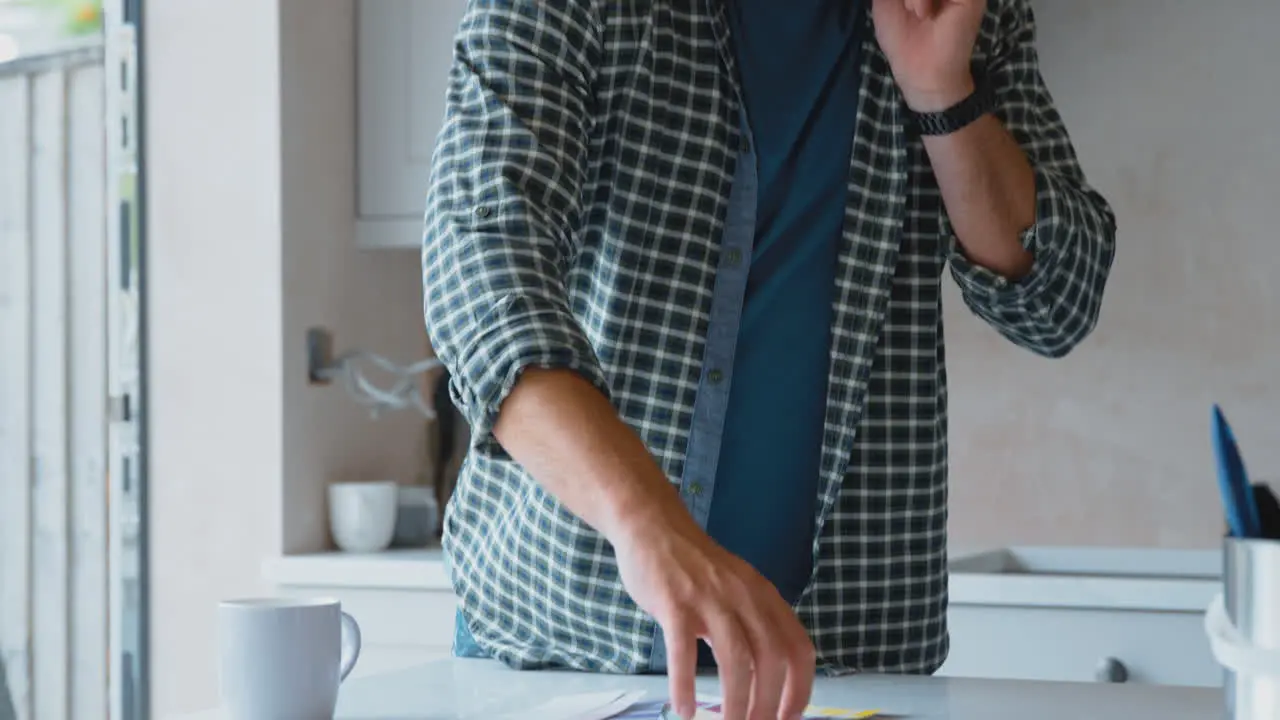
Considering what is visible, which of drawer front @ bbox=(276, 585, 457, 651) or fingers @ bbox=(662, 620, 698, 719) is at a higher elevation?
fingers @ bbox=(662, 620, 698, 719)

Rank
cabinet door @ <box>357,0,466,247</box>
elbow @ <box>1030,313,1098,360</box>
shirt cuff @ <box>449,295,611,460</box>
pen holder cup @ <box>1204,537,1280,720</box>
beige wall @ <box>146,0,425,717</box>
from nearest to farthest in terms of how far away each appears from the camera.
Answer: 1. pen holder cup @ <box>1204,537,1280,720</box>
2. shirt cuff @ <box>449,295,611,460</box>
3. elbow @ <box>1030,313,1098,360</box>
4. beige wall @ <box>146,0,425,717</box>
5. cabinet door @ <box>357,0,466,247</box>

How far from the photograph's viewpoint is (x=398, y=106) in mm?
2512

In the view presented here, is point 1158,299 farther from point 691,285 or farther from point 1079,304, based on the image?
point 691,285

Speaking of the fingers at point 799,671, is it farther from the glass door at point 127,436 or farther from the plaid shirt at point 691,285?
the glass door at point 127,436

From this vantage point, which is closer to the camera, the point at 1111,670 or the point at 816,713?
the point at 816,713

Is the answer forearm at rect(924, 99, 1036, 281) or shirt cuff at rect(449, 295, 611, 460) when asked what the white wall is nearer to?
forearm at rect(924, 99, 1036, 281)

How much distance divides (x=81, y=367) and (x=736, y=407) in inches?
66.4

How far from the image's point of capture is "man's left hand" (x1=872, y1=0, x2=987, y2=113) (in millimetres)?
975

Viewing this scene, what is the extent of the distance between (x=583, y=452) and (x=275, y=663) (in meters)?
0.22

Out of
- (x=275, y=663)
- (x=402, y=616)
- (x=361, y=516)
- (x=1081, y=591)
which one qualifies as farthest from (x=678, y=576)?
(x=361, y=516)

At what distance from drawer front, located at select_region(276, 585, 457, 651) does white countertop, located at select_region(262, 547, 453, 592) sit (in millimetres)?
14

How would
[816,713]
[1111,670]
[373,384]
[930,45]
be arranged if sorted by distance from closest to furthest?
1. [816,713]
2. [930,45]
3. [1111,670]
4. [373,384]

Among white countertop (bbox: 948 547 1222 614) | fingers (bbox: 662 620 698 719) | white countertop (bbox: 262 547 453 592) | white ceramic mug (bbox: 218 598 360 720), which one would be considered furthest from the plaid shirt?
white countertop (bbox: 262 547 453 592)

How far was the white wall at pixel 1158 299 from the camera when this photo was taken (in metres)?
2.43
